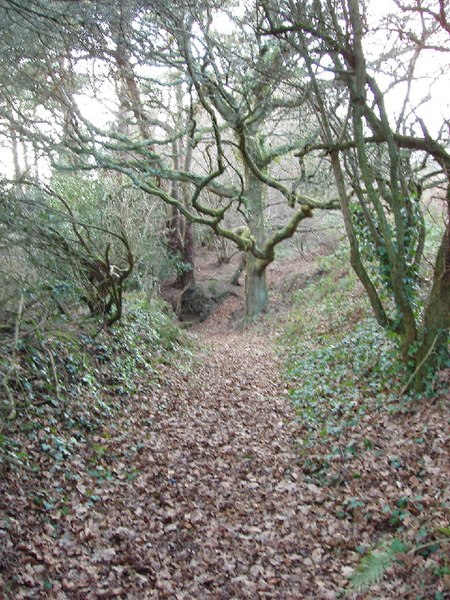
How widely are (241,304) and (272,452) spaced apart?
1629cm

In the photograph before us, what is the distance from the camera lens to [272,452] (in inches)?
280

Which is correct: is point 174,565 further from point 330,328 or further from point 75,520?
point 330,328

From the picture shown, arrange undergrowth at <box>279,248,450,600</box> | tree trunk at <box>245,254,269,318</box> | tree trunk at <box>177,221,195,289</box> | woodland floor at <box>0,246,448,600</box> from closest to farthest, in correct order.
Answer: undergrowth at <box>279,248,450,600</box>, woodland floor at <box>0,246,448,600</box>, tree trunk at <box>245,254,269,318</box>, tree trunk at <box>177,221,195,289</box>

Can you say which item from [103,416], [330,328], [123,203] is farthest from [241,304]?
[103,416]

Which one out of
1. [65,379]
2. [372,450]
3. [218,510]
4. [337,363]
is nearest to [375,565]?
[218,510]

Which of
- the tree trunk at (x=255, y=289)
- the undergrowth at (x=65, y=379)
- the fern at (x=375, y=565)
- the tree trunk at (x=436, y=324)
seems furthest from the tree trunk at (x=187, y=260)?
the fern at (x=375, y=565)

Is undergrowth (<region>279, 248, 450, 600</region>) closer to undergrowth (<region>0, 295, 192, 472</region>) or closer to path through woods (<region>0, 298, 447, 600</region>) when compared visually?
path through woods (<region>0, 298, 447, 600</region>)

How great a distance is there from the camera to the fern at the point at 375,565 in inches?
151

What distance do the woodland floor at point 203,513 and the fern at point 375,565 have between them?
12 cm

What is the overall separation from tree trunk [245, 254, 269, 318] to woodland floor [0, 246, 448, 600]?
1224 cm

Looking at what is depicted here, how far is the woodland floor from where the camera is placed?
431 centimetres

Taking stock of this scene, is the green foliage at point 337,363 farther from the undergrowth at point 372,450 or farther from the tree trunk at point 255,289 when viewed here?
the tree trunk at point 255,289

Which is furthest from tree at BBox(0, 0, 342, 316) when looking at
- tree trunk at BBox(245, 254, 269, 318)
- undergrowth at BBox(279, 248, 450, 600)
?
undergrowth at BBox(279, 248, 450, 600)

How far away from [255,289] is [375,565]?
1672 centimetres
